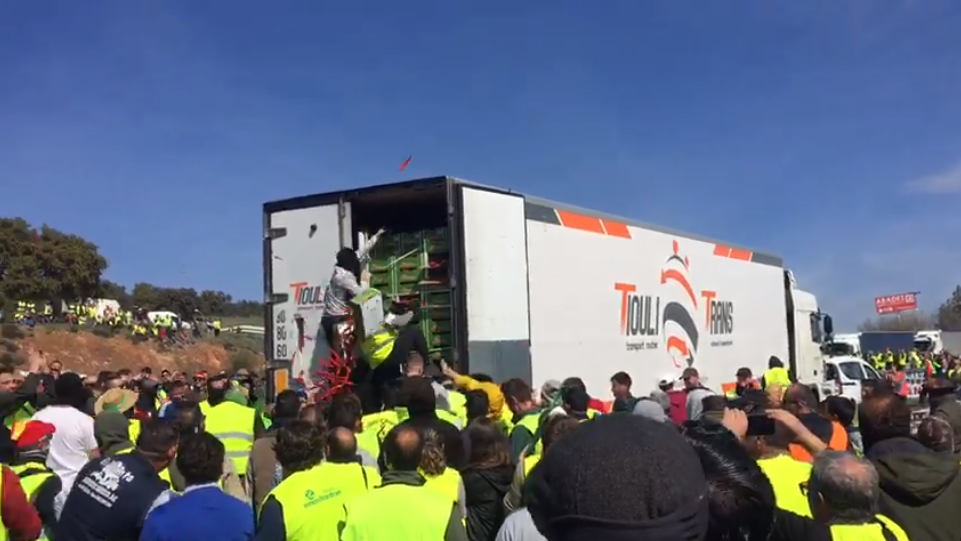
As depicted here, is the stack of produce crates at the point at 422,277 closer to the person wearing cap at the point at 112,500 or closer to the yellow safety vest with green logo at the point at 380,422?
the yellow safety vest with green logo at the point at 380,422

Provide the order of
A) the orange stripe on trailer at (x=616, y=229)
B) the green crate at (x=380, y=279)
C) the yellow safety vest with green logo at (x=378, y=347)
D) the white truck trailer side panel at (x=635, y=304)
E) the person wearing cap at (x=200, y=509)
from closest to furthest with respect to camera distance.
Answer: the person wearing cap at (x=200, y=509) → the yellow safety vest with green logo at (x=378, y=347) → the green crate at (x=380, y=279) → the white truck trailer side panel at (x=635, y=304) → the orange stripe on trailer at (x=616, y=229)

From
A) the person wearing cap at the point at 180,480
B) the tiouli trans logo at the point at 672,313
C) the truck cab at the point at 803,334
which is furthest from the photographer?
the truck cab at the point at 803,334

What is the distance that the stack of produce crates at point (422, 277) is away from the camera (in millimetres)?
10070

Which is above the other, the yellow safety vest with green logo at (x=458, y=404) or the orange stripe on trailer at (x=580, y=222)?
the orange stripe on trailer at (x=580, y=222)

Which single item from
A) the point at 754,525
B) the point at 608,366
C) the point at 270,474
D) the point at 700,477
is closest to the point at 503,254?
the point at 608,366

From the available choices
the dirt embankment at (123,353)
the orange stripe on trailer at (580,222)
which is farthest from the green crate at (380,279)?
the dirt embankment at (123,353)

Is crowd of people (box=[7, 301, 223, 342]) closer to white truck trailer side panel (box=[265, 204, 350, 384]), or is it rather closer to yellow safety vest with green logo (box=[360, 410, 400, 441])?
white truck trailer side panel (box=[265, 204, 350, 384])

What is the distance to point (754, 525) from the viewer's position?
7.00 feet

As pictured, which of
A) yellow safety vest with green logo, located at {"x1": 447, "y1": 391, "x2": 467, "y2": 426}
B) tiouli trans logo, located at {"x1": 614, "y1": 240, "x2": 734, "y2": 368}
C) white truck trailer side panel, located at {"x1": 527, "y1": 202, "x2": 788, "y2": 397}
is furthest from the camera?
tiouli trans logo, located at {"x1": 614, "y1": 240, "x2": 734, "y2": 368}

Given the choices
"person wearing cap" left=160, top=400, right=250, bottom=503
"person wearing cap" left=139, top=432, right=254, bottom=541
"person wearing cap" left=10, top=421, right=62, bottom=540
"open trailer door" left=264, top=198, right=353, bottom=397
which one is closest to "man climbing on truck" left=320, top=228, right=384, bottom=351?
"open trailer door" left=264, top=198, right=353, bottom=397

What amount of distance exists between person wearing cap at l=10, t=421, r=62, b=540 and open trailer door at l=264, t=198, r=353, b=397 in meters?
4.59

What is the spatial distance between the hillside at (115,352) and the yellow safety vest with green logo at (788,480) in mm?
36006

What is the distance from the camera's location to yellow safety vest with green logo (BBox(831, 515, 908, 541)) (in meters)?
2.82

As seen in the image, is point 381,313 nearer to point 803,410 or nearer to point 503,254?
point 503,254
